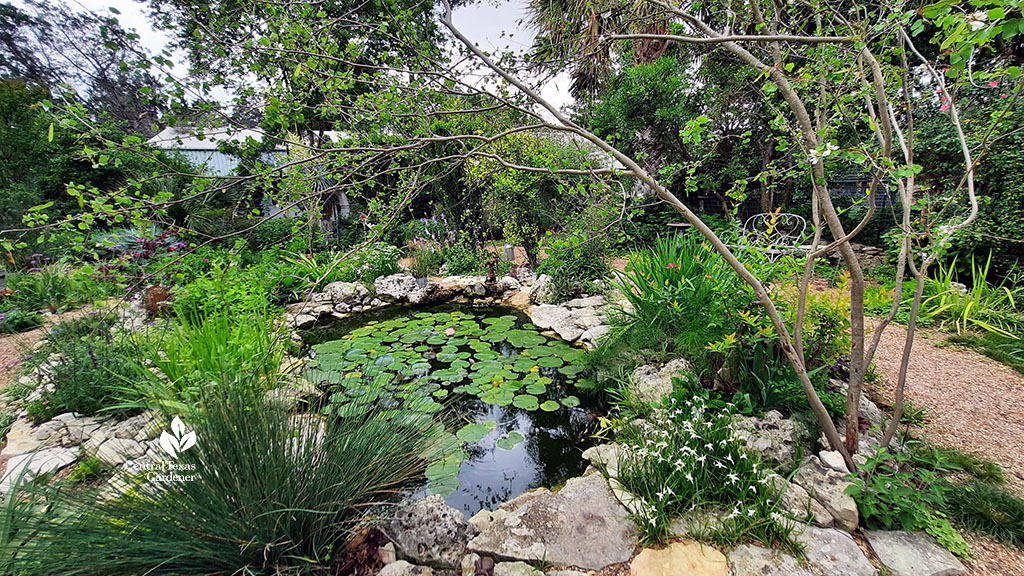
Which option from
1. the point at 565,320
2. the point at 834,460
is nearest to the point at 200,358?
the point at 565,320

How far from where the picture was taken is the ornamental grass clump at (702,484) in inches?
58.5

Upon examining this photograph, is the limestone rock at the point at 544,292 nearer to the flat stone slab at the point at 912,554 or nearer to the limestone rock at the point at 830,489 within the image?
the limestone rock at the point at 830,489

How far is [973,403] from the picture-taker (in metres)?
2.18

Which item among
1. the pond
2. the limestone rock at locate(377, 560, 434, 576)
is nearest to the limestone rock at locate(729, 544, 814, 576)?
the pond

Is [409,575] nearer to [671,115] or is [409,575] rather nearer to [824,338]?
[824,338]

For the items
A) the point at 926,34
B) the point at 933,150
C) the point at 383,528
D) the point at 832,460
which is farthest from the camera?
the point at 926,34

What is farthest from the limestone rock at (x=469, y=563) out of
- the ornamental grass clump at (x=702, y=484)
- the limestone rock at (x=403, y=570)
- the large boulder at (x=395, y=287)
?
the large boulder at (x=395, y=287)

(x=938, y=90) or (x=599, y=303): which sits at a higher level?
(x=938, y=90)

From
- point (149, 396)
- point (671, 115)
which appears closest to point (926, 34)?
point (671, 115)

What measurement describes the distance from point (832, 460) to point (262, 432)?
2.38 meters

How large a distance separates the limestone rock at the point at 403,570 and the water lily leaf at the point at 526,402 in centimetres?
139

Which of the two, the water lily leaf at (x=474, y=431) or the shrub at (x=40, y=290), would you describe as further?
the shrub at (x=40, y=290)

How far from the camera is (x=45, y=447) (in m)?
1.95

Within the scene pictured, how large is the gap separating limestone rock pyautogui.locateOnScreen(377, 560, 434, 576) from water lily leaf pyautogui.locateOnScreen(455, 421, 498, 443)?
38.2 inches
